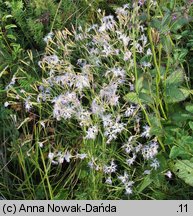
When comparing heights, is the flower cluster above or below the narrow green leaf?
above

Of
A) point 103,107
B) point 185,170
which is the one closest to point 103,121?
point 103,107

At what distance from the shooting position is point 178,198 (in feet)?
7.07

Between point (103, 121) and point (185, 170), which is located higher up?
point (103, 121)

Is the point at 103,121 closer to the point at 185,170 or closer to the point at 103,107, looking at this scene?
the point at 103,107

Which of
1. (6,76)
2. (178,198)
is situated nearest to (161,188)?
(178,198)

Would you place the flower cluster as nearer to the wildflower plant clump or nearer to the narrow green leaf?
the wildflower plant clump

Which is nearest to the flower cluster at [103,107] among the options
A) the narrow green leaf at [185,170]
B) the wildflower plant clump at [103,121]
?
the wildflower plant clump at [103,121]

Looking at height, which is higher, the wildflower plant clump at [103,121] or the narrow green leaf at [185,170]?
the wildflower plant clump at [103,121]

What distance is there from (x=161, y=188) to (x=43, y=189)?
565mm

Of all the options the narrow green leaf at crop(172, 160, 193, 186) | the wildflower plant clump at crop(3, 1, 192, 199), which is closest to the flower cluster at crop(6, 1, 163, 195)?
the wildflower plant clump at crop(3, 1, 192, 199)

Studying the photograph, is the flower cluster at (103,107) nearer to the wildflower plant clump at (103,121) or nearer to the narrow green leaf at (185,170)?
the wildflower plant clump at (103,121)

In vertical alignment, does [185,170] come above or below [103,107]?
below

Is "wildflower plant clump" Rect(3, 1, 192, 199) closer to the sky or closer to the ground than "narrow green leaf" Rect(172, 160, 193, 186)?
closer to the sky

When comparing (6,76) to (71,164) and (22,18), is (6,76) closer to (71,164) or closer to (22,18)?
(22,18)
